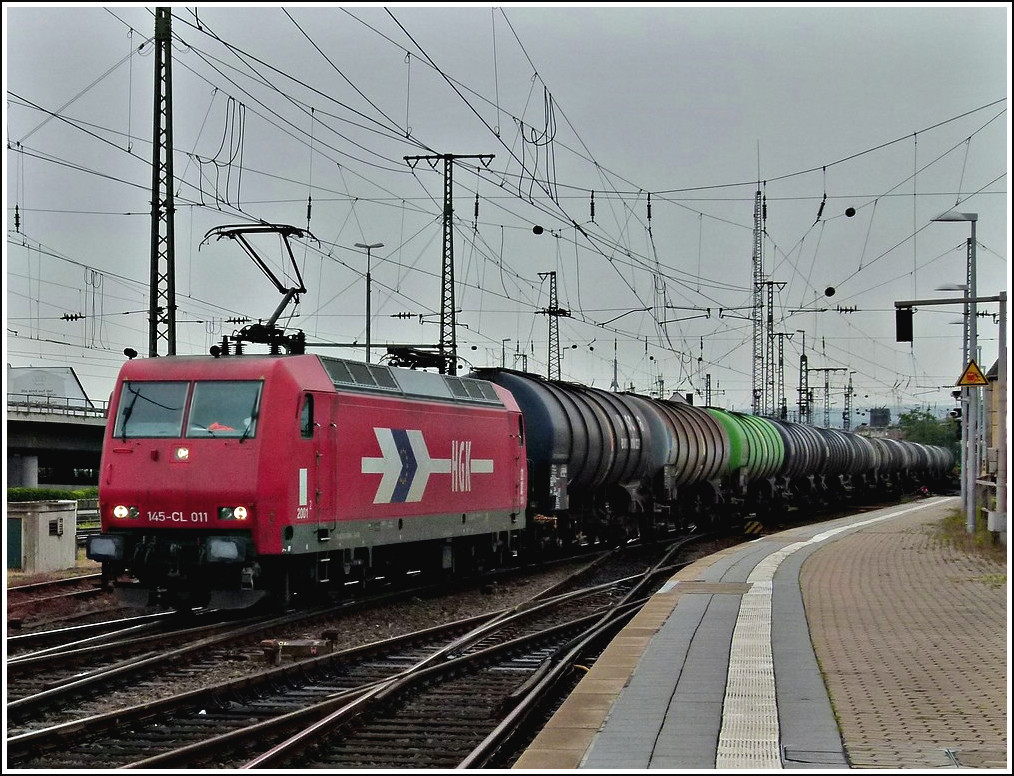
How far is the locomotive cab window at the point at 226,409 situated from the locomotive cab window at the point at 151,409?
22 cm

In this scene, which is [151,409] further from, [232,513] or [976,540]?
[976,540]

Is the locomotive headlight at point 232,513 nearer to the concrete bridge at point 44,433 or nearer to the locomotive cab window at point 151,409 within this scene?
the locomotive cab window at point 151,409

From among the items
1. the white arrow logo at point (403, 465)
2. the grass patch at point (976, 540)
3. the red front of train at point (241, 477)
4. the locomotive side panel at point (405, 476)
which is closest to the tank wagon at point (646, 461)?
the locomotive side panel at point (405, 476)

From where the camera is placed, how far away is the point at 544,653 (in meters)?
14.1

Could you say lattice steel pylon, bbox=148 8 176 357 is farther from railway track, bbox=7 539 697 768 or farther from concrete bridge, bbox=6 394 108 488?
concrete bridge, bbox=6 394 108 488

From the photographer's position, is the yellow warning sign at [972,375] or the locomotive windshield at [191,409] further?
the yellow warning sign at [972,375]

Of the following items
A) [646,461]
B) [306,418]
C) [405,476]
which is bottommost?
[646,461]

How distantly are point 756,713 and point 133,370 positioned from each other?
9796mm

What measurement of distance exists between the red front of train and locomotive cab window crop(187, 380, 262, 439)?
1 centimetres

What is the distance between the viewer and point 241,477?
1462 centimetres

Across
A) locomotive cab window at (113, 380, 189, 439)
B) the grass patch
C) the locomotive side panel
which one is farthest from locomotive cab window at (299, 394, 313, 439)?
the grass patch

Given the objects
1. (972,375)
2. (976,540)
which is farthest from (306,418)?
(976,540)

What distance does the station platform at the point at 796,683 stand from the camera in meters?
7.68

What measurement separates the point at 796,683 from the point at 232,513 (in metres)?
7.29
